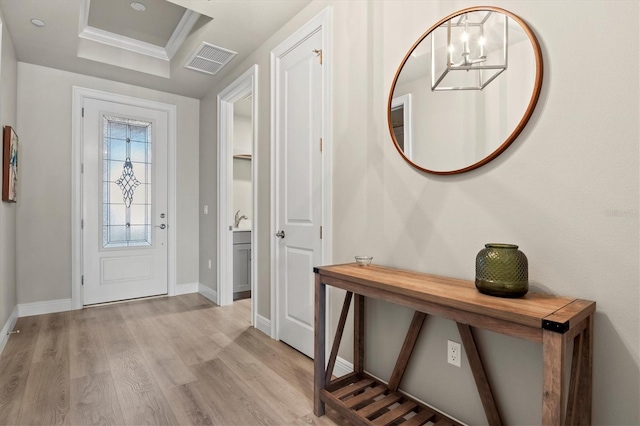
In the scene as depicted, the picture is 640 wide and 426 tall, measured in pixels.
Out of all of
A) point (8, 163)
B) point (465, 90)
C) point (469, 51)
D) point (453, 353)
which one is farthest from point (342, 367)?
point (8, 163)

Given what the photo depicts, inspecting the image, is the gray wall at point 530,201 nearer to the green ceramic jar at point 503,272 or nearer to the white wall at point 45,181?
the green ceramic jar at point 503,272

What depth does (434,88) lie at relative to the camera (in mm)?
1638

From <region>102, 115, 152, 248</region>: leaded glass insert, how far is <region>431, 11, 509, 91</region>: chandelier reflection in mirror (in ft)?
12.0

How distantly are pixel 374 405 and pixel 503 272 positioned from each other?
96 cm

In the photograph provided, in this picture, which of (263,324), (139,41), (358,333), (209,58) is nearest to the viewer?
(358,333)

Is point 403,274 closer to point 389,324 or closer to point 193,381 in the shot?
point 389,324

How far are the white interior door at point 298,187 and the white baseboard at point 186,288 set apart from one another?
208cm

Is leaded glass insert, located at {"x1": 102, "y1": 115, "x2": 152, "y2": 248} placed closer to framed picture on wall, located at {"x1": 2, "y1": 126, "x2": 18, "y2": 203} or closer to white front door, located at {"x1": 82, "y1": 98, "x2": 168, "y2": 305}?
white front door, located at {"x1": 82, "y1": 98, "x2": 168, "y2": 305}

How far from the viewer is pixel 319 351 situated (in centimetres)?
184

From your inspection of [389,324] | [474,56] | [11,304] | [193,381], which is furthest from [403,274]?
[11,304]

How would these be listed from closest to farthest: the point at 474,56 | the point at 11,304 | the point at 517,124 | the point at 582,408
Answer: the point at 582,408 → the point at 517,124 → the point at 474,56 → the point at 11,304

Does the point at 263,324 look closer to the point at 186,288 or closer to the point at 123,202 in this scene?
the point at 186,288

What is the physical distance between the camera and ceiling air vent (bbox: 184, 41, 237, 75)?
3.15 metres

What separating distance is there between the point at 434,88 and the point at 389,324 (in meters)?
1.26
